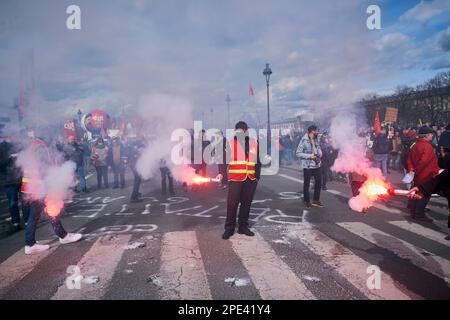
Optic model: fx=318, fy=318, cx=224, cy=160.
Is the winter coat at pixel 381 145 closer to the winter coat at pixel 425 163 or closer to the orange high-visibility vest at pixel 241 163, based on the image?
the winter coat at pixel 425 163

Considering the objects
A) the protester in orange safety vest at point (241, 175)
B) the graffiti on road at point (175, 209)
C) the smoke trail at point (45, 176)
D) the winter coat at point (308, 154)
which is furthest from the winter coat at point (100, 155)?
the protester in orange safety vest at point (241, 175)

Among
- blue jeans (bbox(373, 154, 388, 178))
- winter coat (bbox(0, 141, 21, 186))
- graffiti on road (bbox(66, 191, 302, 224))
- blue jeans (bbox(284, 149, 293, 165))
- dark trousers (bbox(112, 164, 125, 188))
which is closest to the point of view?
winter coat (bbox(0, 141, 21, 186))

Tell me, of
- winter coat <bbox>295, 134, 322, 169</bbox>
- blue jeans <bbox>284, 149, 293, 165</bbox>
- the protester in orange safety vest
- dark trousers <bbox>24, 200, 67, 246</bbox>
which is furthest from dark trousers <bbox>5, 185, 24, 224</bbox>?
blue jeans <bbox>284, 149, 293, 165</bbox>

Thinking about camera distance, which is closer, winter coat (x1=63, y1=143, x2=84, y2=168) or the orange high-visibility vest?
the orange high-visibility vest

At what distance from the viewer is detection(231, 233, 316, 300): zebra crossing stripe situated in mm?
3656

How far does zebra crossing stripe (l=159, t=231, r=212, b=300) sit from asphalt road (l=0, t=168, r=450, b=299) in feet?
0.04

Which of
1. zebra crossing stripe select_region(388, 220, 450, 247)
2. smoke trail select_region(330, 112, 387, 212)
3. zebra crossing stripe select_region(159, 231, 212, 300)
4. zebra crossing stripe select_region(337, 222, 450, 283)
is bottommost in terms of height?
zebra crossing stripe select_region(388, 220, 450, 247)

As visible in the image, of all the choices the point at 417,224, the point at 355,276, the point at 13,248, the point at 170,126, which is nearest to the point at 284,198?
the point at 417,224

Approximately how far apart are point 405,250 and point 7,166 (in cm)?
798

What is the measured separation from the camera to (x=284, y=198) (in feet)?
31.8

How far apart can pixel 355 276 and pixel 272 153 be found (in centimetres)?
1920

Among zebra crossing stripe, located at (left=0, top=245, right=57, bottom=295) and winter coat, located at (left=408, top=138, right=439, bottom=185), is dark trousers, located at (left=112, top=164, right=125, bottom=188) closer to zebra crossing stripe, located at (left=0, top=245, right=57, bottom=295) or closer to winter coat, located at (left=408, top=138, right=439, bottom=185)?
zebra crossing stripe, located at (left=0, top=245, right=57, bottom=295)

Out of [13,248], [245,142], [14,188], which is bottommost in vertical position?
[13,248]
